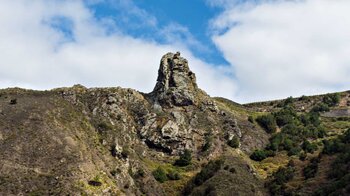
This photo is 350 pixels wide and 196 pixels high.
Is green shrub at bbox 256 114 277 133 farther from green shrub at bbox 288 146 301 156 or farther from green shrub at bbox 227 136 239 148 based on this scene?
green shrub at bbox 227 136 239 148

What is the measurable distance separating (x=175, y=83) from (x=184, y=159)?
103 feet

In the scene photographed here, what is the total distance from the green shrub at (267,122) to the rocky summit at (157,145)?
0.39 m

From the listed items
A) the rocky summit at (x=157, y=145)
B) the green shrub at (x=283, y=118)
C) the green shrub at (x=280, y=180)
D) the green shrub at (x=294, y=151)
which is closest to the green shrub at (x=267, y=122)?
the rocky summit at (x=157, y=145)

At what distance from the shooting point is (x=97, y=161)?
10888 centimetres

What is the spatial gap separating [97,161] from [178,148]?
36500mm

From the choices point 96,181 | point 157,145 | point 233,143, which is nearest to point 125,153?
point 157,145

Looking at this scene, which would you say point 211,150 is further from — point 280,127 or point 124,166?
point 280,127

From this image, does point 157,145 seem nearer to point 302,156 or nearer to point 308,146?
point 302,156

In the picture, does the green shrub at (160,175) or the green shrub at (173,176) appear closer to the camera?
the green shrub at (160,175)

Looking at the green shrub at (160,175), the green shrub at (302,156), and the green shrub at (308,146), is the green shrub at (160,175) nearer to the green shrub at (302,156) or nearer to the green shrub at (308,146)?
the green shrub at (302,156)

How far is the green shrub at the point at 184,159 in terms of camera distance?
13538 cm

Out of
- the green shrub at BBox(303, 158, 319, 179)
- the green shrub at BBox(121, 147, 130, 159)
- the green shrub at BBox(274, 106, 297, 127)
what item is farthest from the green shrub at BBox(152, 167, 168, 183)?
the green shrub at BBox(274, 106, 297, 127)

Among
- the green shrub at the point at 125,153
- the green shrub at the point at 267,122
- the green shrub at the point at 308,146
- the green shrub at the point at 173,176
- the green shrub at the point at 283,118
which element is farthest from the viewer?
the green shrub at the point at 283,118

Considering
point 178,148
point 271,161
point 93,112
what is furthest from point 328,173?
point 93,112
